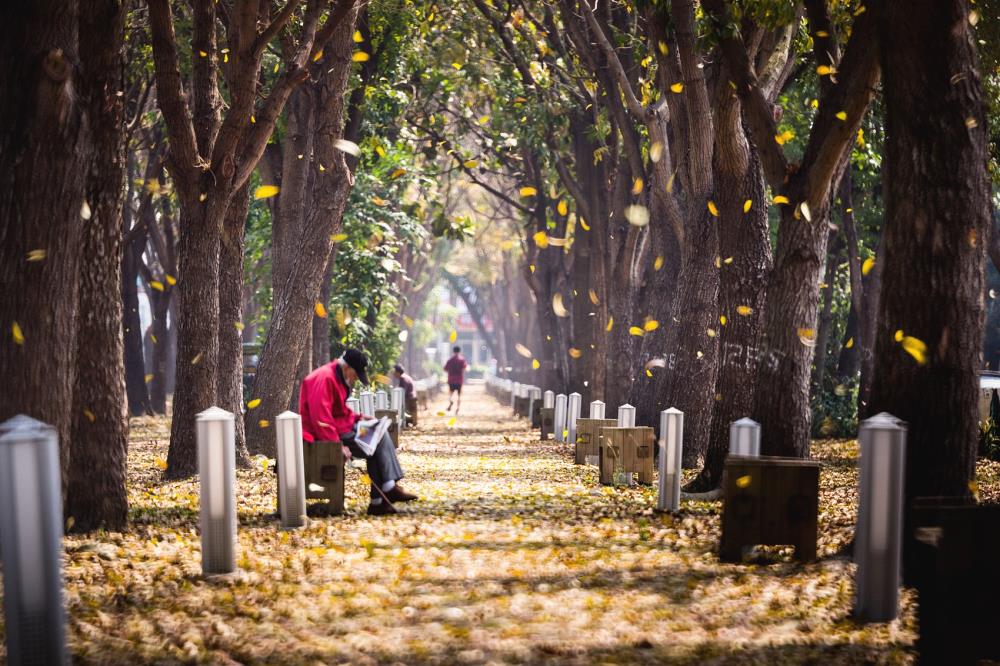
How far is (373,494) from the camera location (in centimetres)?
1166

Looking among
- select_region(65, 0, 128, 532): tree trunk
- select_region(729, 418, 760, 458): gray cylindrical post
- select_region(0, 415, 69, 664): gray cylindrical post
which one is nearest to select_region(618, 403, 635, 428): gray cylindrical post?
select_region(729, 418, 760, 458): gray cylindrical post

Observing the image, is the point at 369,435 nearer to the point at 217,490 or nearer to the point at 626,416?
the point at 217,490

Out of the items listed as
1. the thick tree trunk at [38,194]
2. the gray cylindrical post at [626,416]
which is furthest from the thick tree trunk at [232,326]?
the thick tree trunk at [38,194]

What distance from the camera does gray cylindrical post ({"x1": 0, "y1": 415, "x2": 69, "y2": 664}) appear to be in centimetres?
493

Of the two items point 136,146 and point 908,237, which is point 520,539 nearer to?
point 908,237

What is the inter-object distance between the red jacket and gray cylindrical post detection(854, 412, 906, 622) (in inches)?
232

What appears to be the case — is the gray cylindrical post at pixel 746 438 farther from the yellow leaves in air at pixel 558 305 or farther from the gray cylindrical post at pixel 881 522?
the yellow leaves in air at pixel 558 305

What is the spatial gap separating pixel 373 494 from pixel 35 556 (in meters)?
6.75

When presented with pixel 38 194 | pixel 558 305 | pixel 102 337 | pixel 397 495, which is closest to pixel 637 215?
pixel 558 305

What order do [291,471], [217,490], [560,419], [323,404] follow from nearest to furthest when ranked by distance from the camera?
[217,490]
[291,471]
[323,404]
[560,419]

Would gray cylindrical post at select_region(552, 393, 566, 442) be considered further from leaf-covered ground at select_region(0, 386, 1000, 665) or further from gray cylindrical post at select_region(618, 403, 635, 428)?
leaf-covered ground at select_region(0, 386, 1000, 665)

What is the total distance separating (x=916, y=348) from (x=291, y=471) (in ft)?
16.8

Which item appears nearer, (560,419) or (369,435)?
(369,435)

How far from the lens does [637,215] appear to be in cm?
2241
